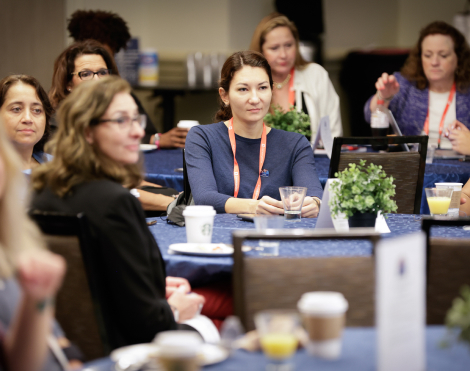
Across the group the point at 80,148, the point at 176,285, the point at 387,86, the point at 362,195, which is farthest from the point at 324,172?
the point at 80,148

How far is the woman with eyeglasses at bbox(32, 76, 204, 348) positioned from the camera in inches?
55.2

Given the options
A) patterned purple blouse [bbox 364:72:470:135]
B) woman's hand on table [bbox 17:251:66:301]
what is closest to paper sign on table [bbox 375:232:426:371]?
woman's hand on table [bbox 17:251:66:301]

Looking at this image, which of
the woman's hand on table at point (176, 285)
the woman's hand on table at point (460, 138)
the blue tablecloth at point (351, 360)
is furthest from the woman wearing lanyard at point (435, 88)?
the blue tablecloth at point (351, 360)

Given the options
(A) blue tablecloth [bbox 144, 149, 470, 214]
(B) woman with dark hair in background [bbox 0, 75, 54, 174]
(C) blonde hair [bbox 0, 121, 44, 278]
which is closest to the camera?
(C) blonde hair [bbox 0, 121, 44, 278]

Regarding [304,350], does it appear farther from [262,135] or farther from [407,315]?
[262,135]

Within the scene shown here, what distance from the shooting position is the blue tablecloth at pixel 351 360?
101cm

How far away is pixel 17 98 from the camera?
266 centimetres

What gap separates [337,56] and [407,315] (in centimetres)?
613

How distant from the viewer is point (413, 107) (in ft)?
13.7

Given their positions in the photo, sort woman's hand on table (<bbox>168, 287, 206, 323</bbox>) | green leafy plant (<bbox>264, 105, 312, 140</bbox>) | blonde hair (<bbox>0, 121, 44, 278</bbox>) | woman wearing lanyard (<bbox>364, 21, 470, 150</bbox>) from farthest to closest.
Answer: woman wearing lanyard (<bbox>364, 21, 470, 150</bbox>) → green leafy plant (<bbox>264, 105, 312, 140</bbox>) → woman's hand on table (<bbox>168, 287, 206, 323</bbox>) → blonde hair (<bbox>0, 121, 44, 278</bbox>)

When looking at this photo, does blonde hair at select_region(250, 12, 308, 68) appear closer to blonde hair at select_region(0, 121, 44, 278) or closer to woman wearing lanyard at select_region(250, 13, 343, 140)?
woman wearing lanyard at select_region(250, 13, 343, 140)

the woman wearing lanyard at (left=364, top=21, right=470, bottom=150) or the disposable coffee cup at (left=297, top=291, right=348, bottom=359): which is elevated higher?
the woman wearing lanyard at (left=364, top=21, right=470, bottom=150)

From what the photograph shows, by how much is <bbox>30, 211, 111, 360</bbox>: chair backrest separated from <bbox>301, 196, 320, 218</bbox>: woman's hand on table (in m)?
1.15

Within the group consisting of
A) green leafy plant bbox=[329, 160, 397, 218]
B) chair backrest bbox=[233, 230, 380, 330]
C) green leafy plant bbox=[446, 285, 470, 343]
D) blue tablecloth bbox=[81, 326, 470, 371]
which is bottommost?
blue tablecloth bbox=[81, 326, 470, 371]
